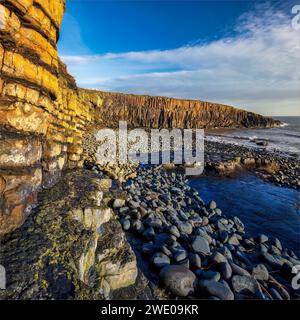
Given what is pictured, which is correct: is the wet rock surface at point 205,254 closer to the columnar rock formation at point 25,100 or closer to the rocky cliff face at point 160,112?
the columnar rock formation at point 25,100

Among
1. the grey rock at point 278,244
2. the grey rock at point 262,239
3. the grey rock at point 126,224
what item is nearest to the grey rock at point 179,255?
the grey rock at point 126,224

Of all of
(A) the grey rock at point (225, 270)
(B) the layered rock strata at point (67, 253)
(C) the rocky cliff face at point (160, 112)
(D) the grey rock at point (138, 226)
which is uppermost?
(C) the rocky cliff face at point (160, 112)

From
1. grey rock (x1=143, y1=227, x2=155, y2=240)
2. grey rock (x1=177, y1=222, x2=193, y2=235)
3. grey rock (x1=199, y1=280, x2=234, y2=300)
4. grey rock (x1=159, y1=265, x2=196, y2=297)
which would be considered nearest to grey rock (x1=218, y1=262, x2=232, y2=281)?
grey rock (x1=199, y1=280, x2=234, y2=300)

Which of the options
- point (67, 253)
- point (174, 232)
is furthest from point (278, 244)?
point (67, 253)

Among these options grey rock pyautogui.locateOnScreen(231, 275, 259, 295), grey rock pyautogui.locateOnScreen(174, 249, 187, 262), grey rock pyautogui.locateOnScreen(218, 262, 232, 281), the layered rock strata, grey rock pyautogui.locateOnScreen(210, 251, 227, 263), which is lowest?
grey rock pyautogui.locateOnScreen(231, 275, 259, 295)

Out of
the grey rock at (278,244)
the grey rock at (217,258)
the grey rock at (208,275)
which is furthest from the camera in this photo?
the grey rock at (278,244)

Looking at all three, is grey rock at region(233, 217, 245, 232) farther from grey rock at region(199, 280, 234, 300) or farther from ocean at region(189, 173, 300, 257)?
grey rock at region(199, 280, 234, 300)

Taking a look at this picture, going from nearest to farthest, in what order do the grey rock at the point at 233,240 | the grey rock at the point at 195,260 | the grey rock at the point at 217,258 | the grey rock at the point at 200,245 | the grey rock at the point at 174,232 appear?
the grey rock at the point at 195,260 < the grey rock at the point at 217,258 < the grey rock at the point at 200,245 < the grey rock at the point at 174,232 < the grey rock at the point at 233,240

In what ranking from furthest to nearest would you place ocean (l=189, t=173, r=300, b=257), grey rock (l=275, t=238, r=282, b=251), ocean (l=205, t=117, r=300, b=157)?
ocean (l=205, t=117, r=300, b=157) < ocean (l=189, t=173, r=300, b=257) < grey rock (l=275, t=238, r=282, b=251)

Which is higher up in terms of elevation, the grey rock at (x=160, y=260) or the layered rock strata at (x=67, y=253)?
the layered rock strata at (x=67, y=253)

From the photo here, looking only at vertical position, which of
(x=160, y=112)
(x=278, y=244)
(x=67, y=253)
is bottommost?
(x=278, y=244)

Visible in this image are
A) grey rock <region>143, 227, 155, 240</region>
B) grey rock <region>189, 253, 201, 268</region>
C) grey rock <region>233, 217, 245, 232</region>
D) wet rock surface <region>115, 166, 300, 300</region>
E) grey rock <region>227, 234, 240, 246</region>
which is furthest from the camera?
grey rock <region>233, 217, 245, 232</region>

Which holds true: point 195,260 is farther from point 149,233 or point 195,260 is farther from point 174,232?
point 149,233
